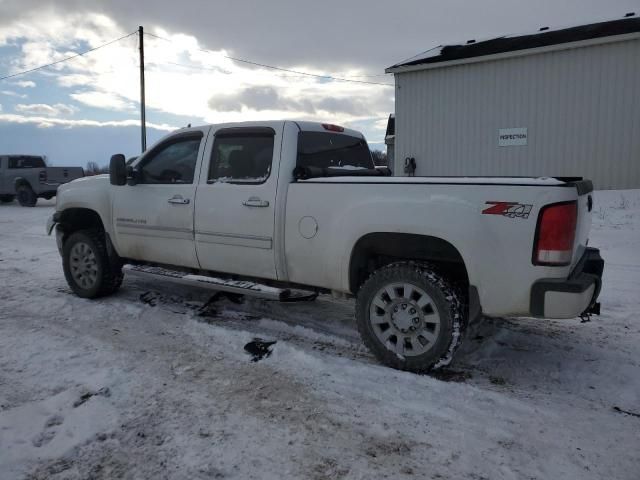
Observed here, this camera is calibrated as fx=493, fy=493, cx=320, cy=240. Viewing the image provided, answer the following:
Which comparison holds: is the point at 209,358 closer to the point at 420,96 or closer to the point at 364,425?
the point at 364,425

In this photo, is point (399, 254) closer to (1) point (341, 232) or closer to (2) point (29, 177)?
(1) point (341, 232)

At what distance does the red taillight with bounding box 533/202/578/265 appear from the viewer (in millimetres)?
3045

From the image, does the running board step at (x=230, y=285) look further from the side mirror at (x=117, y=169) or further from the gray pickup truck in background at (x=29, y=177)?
the gray pickup truck in background at (x=29, y=177)

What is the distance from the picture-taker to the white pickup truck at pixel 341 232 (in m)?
3.17

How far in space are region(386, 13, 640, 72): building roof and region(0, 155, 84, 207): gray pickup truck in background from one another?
1271 centimetres

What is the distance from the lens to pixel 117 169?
16.7 ft

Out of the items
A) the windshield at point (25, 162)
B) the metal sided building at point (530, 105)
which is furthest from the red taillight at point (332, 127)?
the windshield at point (25, 162)

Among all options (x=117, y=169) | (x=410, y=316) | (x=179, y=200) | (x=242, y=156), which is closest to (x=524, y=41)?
(x=242, y=156)

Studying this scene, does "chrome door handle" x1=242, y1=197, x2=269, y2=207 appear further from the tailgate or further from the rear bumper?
the tailgate

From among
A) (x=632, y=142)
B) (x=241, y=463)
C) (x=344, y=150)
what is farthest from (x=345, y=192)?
(x=632, y=142)

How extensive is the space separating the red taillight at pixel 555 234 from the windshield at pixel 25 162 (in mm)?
21173

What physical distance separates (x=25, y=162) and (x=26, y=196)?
1.87 meters

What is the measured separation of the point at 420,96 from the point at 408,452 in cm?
1460

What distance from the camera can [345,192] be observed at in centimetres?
382
